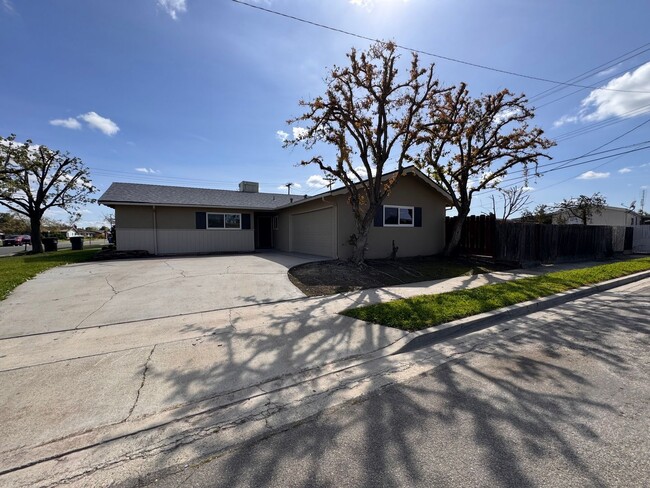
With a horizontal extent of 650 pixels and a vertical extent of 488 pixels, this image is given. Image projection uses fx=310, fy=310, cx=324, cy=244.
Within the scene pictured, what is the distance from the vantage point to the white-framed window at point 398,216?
1396 centimetres

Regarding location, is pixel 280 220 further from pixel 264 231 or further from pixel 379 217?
pixel 379 217

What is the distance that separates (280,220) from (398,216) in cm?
796

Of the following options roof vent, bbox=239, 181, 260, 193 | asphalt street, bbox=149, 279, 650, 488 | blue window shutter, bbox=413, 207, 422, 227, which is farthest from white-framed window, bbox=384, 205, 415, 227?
roof vent, bbox=239, 181, 260, 193

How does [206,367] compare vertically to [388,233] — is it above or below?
below

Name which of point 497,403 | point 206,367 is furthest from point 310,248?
point 497,403

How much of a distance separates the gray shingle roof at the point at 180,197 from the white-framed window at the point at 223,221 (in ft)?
2.37

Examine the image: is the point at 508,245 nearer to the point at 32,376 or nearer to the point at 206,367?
the point at 206,367

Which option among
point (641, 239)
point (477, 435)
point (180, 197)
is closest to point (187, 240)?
point (180, 197)

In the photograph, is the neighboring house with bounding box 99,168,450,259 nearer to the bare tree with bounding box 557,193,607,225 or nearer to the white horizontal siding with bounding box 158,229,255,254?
the white horizontal siding with bounding box 158,229,255,254

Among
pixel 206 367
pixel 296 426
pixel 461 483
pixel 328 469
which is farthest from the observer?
pixel 206 367

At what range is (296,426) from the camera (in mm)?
2682

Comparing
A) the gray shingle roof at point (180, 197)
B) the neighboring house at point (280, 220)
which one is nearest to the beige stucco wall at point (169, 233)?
the neighboring house at point (280, 220)

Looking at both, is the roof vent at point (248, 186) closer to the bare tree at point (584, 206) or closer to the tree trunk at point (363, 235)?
the tree trunk at point (363, 235)

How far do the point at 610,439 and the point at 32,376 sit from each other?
567 centimetres
